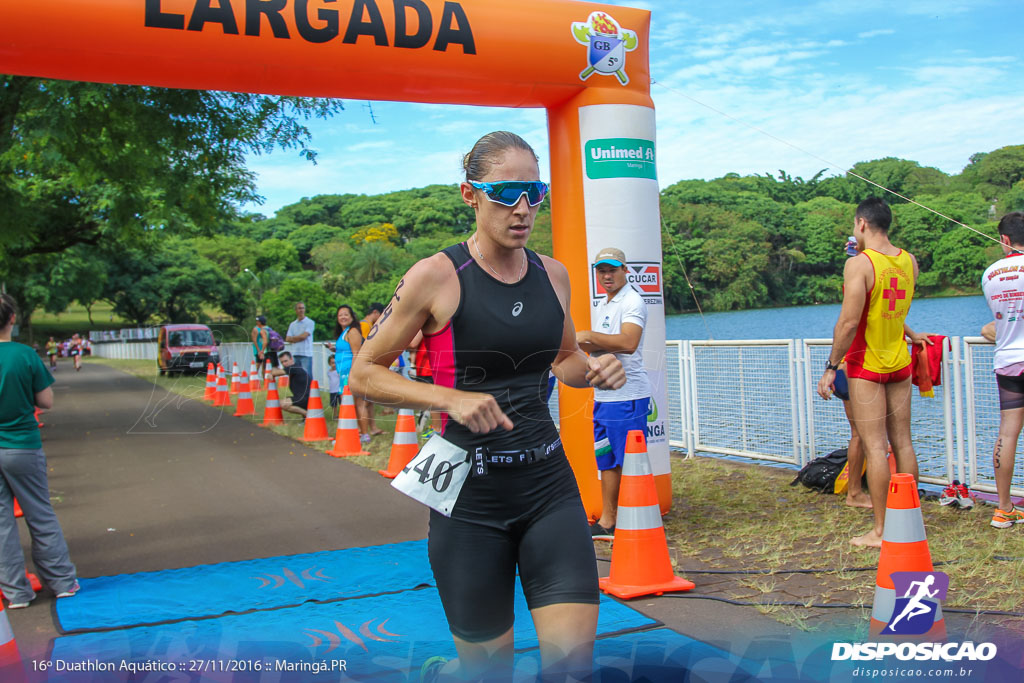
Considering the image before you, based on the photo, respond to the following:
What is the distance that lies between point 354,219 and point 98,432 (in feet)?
20.3

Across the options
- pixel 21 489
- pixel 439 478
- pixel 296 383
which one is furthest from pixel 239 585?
pixel 296 383

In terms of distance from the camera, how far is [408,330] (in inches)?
99.3

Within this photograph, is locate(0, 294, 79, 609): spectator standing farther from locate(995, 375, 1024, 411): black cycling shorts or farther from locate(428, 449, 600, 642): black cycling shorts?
locate(995, 375, 1024, 411): black cycling shorts

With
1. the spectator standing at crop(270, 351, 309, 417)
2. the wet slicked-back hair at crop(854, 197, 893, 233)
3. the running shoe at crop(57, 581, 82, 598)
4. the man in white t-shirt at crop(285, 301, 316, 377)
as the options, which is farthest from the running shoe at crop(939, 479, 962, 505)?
the spectator standing at crop(270, 351, 309, 417)

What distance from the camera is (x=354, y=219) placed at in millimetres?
15898

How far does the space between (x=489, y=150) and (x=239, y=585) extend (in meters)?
4.03

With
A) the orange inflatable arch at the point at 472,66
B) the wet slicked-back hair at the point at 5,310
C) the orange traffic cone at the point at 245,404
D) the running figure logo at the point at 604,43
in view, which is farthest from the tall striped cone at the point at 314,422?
the running figure logo at the point at 604,43

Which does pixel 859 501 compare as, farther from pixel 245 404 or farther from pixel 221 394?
pixel 221 394

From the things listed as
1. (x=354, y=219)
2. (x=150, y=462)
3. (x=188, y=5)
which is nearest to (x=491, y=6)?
(x=188, y=5)

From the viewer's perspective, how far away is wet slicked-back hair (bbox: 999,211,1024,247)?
5.61 meters

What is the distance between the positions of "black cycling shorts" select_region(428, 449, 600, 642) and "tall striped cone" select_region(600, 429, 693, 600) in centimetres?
243

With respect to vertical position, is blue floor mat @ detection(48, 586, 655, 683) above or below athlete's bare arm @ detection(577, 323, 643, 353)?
below

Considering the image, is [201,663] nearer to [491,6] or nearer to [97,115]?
[491,6]

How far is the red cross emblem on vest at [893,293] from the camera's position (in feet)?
18.1
